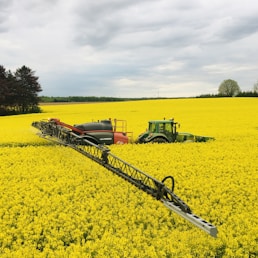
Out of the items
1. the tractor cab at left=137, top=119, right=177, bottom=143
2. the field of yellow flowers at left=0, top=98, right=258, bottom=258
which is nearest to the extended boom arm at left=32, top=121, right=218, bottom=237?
the field of yellow flowers at left=0, top=98, right=258, bottom=258

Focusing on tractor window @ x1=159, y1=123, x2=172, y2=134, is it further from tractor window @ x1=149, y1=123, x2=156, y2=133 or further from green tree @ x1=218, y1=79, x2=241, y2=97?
green tree @ x1=218, y1=79, x2=241, y2=97

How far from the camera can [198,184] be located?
11359 mm

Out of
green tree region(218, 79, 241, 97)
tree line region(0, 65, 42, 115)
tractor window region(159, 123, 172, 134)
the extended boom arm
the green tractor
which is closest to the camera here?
the extended boom arm

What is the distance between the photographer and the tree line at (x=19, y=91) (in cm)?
6969

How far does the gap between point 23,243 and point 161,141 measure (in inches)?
549

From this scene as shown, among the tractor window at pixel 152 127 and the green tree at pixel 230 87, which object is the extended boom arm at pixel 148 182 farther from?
the green tree at pixel 230 87

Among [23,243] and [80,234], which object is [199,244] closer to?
[80,234]

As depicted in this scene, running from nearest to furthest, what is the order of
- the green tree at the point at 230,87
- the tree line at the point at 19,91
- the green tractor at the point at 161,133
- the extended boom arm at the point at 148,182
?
the extended boom arm at the point at 148,182 → the green tractor at the point at 161,133 → the tree line at the point at 19,91 → the green tree at the point at 230,87

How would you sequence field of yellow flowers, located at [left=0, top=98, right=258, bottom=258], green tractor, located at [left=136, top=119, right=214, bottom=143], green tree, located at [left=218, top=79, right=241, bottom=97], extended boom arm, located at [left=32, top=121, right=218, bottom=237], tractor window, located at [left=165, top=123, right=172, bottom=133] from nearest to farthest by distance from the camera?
1. extended boom arm, located at [left=32, top=121, right=218, bottom=237]
2. field of yellow flowers, located at [left=0, top=98, right=258, bottom=258]
3. green tractor, located at [left=136, top=119, right=214, bottom=143]
4. tractor window, located at [left=165, top=123, right=172, bottom=133]
5. green tree, located at [left=218, top=79, right=241, bottom=97]

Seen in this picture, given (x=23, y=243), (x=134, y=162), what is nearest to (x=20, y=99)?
(x=134, y=162)

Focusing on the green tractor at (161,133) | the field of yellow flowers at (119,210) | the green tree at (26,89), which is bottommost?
the field of yellow flowers at (119,210)

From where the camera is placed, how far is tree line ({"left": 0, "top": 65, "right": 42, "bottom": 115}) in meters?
69.7

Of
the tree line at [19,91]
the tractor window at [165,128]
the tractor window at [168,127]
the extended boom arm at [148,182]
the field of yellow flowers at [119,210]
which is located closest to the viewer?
the extended boom arm at [148,182]

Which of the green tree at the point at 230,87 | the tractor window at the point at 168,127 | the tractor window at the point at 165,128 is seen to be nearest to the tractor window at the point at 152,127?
the tractor window at the point at 165,128
